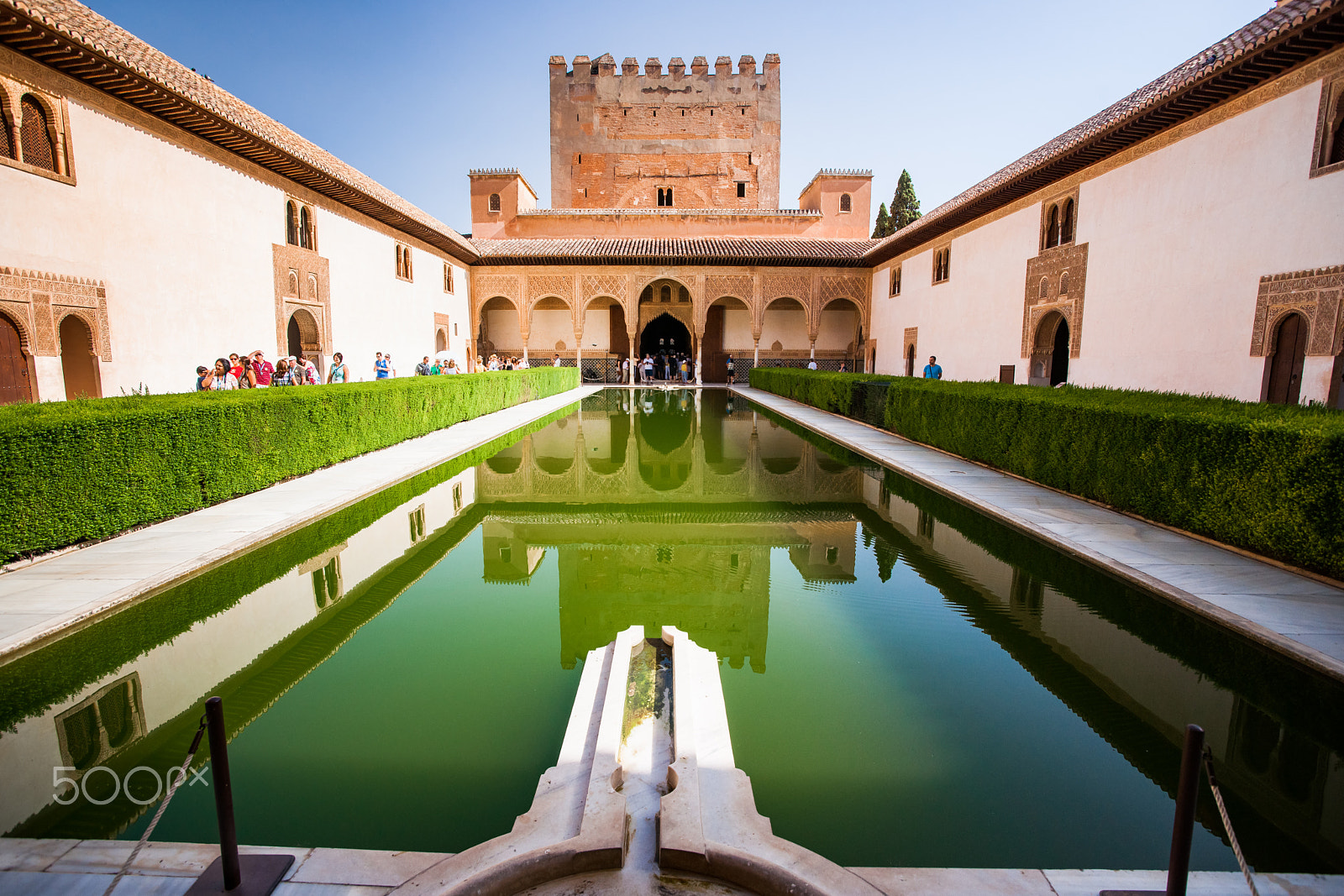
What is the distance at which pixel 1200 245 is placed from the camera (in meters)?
9.20

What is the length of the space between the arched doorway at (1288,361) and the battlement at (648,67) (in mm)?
25983

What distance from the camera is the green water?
2094mm

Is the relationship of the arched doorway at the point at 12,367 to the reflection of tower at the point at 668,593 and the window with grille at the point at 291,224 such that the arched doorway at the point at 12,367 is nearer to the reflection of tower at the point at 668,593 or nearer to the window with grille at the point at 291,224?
the window with grille at the point at 291,224

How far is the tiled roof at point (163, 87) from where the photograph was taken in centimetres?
706

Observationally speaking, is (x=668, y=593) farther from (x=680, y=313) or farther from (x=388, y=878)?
(x=680, y=313)

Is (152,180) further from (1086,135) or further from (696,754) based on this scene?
(1086,135)

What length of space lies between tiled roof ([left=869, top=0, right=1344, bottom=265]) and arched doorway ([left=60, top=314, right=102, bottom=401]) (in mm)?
14327

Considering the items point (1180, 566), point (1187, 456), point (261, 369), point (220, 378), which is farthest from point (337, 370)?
point (1180, 566)

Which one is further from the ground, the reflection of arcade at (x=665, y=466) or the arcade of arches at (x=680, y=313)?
the arcade of arches at (x=680, y=313)

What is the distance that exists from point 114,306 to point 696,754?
9948 millimetres

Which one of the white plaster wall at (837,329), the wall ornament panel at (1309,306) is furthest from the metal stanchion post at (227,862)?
the white plaster wall at (837,329)

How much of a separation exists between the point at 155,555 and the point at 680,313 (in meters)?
22.4

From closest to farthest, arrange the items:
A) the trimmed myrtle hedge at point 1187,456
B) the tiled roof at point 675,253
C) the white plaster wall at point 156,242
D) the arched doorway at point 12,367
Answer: the trimmed myrtle hedge at point 1187,456 < the arched doorway at point 12,367 < the white plaster wall at point 156,242 < the tiled roof at point 675,253

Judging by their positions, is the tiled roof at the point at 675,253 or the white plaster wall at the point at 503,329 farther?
the white plaster wall at the point at 503,329
